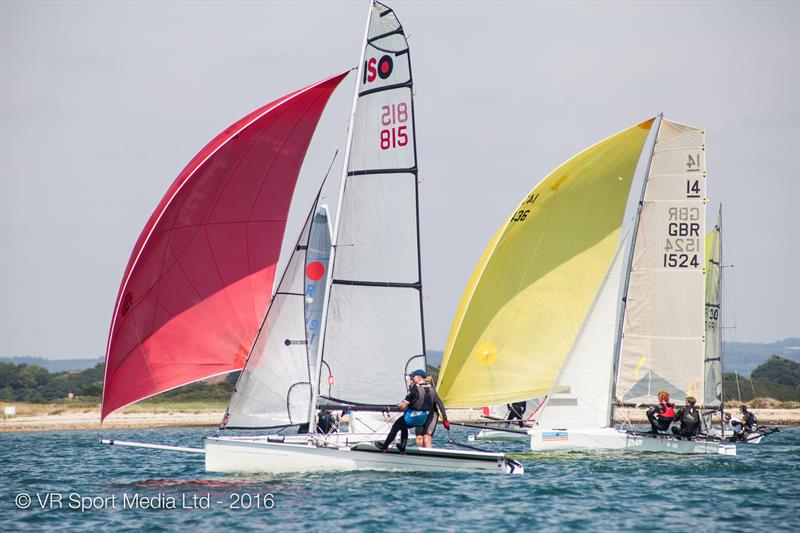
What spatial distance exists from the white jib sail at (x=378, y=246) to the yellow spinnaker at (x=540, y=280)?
19.0 ft

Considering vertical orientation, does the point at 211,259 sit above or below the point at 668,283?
below

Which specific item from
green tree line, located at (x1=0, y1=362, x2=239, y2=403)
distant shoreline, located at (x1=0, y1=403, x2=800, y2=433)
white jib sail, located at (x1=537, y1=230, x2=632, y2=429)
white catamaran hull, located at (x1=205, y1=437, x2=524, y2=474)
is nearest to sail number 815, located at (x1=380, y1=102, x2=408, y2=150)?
white catamaran hull, located at (x1=205, y1=437, x2=524, y2=474)

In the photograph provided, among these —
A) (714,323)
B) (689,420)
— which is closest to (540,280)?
(689,420)

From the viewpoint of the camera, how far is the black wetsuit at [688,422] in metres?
28.2

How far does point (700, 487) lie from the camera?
21.7 metres

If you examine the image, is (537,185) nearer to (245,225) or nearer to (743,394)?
(245,225)

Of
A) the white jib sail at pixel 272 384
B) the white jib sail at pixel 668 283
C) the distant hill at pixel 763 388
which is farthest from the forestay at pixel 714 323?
the distant hill at pixel 763 388

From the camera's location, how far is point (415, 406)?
21453 millimetres

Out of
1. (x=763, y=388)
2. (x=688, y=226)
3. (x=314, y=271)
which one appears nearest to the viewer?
(x=314, y=271)

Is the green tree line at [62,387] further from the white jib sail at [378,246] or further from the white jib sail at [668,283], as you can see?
the white jib sail at [378,246]

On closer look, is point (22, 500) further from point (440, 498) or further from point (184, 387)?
point (184, 387)

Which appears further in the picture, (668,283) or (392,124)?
(668,283)

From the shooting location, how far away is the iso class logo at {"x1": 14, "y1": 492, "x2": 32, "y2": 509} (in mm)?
20484

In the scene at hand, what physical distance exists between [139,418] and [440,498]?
4111cm
